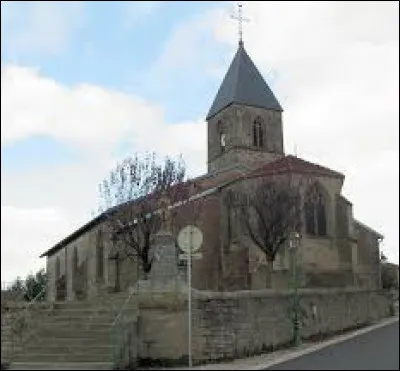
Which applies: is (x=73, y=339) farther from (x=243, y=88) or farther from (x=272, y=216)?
(x=243, y=88)

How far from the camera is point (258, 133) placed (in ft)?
170

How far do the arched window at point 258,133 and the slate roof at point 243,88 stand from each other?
1220mm

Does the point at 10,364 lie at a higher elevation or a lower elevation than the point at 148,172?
lower

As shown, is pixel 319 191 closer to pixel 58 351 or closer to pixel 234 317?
pixel 234 317

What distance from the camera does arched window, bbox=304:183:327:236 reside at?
127 ft

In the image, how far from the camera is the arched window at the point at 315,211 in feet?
127

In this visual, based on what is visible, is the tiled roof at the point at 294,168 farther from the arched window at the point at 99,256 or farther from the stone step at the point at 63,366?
the stone step at the point at 63,366

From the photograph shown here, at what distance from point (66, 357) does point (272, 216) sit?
19.6 m

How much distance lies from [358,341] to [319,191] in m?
18.5

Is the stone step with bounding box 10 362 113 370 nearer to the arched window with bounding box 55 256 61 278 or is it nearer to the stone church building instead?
the stone church building

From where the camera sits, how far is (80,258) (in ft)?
171

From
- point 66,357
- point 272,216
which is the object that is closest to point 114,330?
point 66,357

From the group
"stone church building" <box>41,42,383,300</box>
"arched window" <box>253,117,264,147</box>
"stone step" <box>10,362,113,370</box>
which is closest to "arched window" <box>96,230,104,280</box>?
"stone church building" <box>41,42,383,300</box>

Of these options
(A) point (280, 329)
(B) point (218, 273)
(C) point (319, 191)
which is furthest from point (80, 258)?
(A) point (280, 329)
